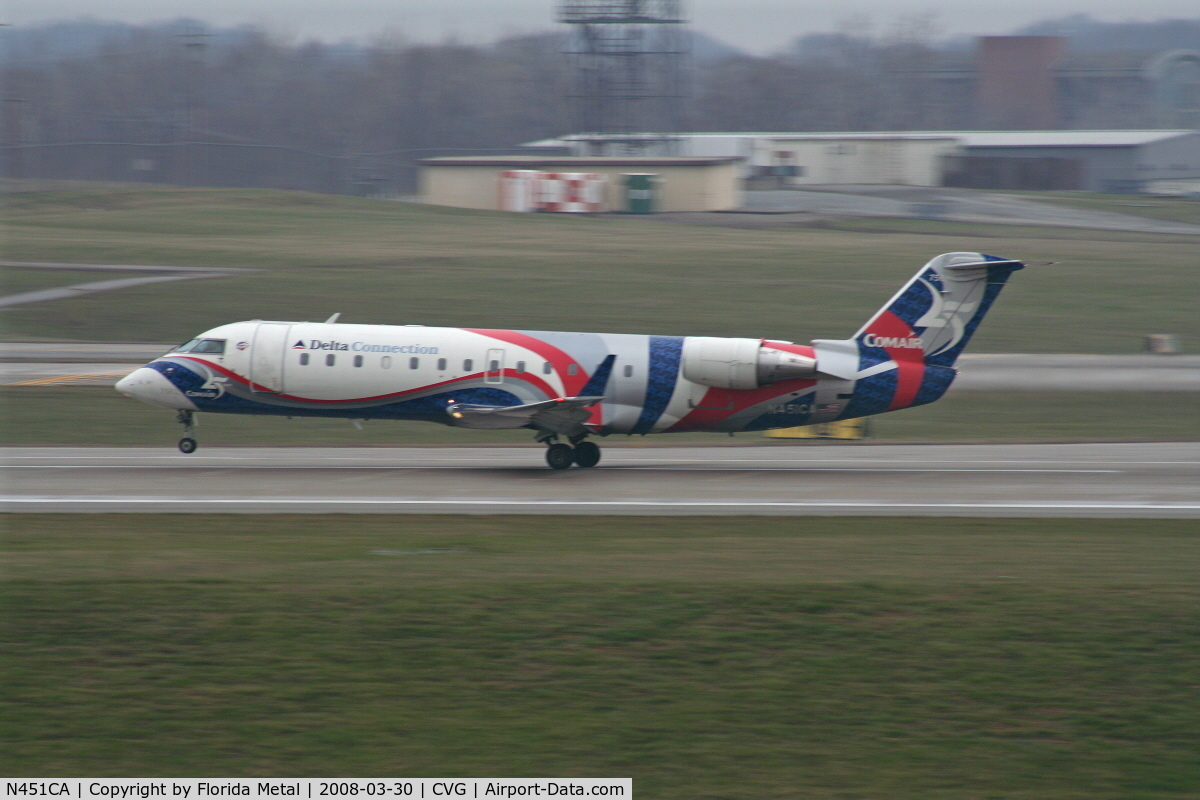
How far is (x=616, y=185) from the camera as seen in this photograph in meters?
86.9

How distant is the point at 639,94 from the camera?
322ft

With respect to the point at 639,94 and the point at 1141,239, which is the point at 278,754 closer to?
the point at 1141,239

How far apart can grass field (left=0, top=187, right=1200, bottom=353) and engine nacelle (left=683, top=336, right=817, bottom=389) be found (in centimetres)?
2145

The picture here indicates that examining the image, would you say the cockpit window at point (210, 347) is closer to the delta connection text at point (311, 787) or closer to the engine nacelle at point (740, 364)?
the engine nacelle at point (740, 364)

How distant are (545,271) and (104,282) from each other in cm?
2029

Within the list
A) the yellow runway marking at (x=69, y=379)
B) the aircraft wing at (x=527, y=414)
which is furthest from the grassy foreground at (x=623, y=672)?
the yellow runway marking at (x=69, y=379)

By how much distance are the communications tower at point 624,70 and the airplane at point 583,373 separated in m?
72.8

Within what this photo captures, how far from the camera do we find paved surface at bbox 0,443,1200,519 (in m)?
21.7

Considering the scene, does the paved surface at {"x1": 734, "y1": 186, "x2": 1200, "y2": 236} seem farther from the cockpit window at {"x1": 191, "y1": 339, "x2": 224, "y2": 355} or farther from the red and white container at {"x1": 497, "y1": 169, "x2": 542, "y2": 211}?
the cockpit window at {"x1": 191, "y1": 339, "x2": 224, "y2": 355}

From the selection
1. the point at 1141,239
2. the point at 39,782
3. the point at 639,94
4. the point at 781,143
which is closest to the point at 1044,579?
the point at 39,782

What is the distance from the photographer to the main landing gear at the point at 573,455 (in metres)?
27.0

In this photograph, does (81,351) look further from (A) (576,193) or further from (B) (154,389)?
(A) (576,193)

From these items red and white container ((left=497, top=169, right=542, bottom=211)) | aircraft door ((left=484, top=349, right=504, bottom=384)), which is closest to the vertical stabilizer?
aircraft door ((left=484, top=349, right=504, bottom=384))

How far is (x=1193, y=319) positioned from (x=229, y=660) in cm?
5029
